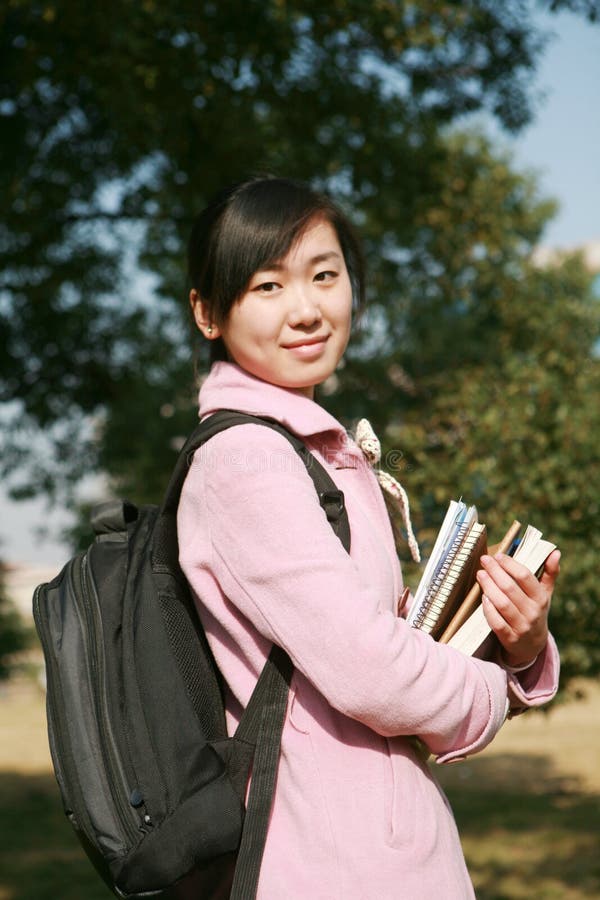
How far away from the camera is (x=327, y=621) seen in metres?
1.39

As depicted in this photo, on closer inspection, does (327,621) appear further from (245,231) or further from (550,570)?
(245,231)

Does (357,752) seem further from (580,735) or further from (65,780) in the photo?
(580,735)

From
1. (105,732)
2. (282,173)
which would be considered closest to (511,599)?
(105,732)

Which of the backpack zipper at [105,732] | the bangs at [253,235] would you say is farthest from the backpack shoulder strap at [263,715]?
the bangs at [253,235]

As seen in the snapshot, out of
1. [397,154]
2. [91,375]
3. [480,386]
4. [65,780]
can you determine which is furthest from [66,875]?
[65,780]

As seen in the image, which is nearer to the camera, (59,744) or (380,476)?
(59,744)

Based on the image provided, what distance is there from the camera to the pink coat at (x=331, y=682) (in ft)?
4.55

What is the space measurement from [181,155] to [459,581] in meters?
4.31

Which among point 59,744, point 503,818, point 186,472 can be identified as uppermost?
point 186,472

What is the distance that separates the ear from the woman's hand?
2.08ft

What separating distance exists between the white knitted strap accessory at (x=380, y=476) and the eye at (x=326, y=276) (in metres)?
0.27

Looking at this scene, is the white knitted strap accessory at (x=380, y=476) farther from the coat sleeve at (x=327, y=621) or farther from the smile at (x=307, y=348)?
the coat sleeve at (x=327, y=621)

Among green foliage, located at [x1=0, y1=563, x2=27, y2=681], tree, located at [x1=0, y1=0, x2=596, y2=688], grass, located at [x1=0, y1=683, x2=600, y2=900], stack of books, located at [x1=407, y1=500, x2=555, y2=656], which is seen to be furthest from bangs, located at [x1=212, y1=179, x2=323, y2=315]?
green foliage, located at [x1=0, y1=563, x2=27, y2=681]

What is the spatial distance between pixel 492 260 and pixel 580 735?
6.30 metres
